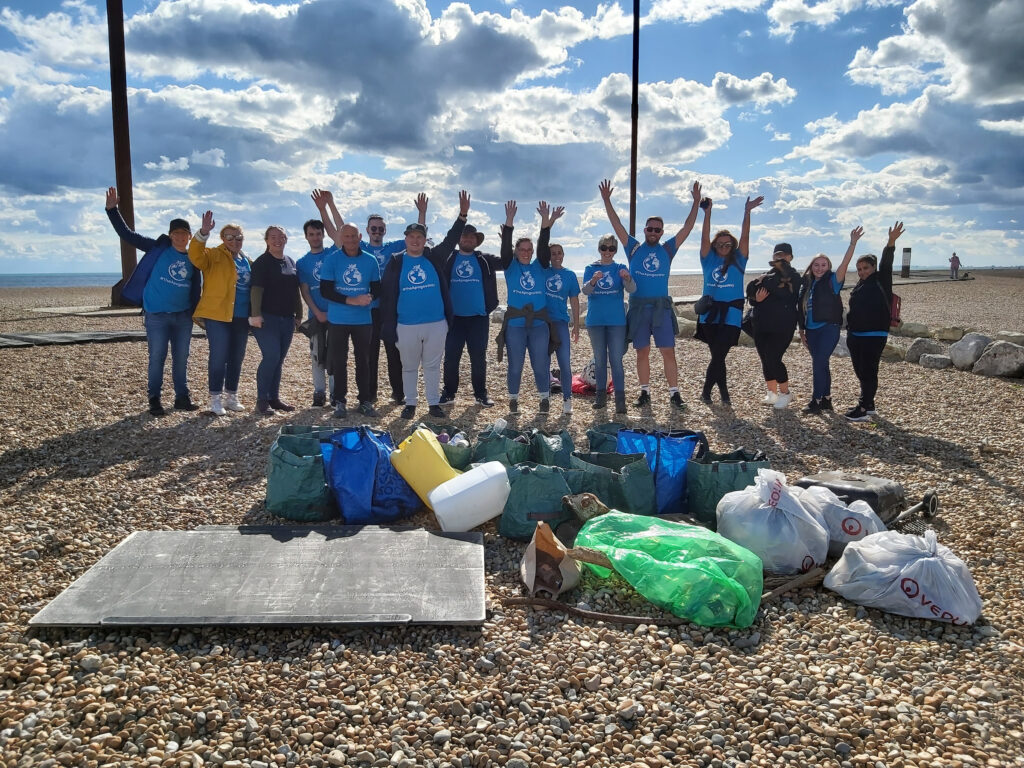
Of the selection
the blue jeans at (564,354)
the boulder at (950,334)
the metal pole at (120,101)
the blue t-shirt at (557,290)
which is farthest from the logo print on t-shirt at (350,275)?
the boulder at (950,334)

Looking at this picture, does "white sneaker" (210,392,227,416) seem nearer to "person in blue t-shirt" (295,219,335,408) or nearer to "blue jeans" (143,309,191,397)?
"blue jeans" (143,309,191,397)

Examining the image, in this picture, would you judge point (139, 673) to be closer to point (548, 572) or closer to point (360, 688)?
point (360, 688)

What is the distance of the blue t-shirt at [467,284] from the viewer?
7535mm

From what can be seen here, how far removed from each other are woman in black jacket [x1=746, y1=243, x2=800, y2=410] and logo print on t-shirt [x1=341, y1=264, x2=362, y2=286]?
13.9 ft

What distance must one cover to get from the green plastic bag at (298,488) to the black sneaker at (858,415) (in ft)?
18.4

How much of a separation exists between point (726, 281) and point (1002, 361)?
4.86m

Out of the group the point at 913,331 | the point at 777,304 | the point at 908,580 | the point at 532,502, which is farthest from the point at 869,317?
the point at 913,331

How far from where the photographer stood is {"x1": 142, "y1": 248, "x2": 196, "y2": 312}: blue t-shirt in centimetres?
713

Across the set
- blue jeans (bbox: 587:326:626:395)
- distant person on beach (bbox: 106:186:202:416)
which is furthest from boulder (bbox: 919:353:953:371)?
distant person on beach (bbox: 106:186:202:416)

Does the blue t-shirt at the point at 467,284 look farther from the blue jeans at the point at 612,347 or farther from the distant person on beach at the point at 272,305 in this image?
the distant person on beach at the point at 272,305

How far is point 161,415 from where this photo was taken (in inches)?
291

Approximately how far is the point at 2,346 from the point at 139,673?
10297mm

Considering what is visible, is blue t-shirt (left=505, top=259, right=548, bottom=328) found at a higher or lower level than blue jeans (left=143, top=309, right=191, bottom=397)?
higher

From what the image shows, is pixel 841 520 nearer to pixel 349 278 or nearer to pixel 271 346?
pixel 349 278
